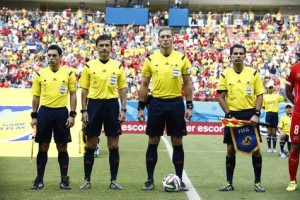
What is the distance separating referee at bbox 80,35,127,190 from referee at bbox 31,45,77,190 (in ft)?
0.77

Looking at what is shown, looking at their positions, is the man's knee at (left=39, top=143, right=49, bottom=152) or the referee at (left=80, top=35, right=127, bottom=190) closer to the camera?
the referee at (left=80, top=35, right=127, bottom=190)

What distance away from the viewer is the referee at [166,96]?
9.73 m

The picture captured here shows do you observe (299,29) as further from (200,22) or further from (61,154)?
(61,154)

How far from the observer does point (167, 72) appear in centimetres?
971

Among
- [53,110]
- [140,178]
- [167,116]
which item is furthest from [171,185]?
[53,110]

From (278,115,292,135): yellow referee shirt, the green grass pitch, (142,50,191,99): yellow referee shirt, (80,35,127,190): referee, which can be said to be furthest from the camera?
(278,115,292,135): yellow referee shirt

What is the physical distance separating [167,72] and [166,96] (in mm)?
360

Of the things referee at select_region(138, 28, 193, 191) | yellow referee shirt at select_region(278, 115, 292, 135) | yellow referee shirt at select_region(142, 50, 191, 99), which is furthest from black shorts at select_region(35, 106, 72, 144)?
yellow referee shirt at select_region(278, 115, 292, 135)

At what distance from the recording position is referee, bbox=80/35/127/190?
9.82m

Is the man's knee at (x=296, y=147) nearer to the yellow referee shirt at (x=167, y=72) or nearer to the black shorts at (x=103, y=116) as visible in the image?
the yellow referee shirt at (x=167, y=72)

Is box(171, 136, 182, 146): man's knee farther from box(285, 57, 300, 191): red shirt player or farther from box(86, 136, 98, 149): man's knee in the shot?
box(285, 57, 300, 191): red shirt player

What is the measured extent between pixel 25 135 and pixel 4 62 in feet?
72.4

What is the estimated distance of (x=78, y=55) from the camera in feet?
128

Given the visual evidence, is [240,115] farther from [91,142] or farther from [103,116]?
[91,142]
